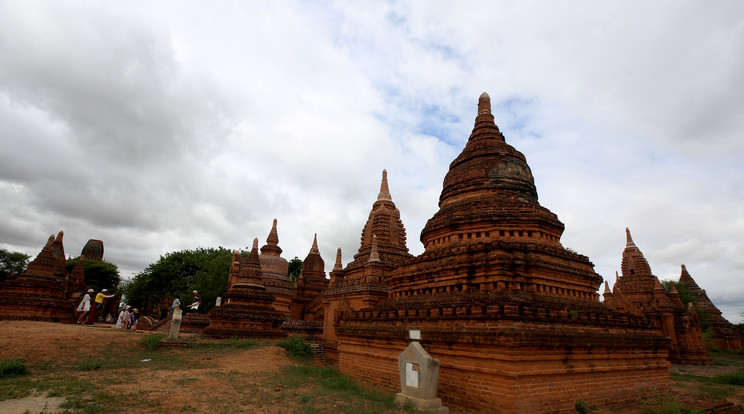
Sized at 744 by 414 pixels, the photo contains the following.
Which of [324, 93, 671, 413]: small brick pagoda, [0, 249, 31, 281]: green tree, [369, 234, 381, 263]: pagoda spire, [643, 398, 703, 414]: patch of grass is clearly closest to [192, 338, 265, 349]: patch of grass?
[324, 93, 671, 413]: small brick pagoda

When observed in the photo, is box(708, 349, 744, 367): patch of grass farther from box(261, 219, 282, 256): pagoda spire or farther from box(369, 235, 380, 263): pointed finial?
box(261, 219, 282, 256): pagoda spire

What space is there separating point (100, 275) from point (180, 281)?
26.2 meters

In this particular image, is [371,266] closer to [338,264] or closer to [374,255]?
[374,255]

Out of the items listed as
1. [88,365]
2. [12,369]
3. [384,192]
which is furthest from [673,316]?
[12,369]

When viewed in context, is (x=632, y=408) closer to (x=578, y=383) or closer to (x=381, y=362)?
(x=578, y=383)

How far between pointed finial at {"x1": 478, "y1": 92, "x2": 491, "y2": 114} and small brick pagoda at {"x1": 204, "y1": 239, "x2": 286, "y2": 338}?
59.1 ft

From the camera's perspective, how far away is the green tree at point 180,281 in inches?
1779

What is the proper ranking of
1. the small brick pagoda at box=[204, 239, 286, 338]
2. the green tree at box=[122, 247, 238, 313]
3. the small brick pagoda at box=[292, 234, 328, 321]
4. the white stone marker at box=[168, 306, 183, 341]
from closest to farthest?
the white stone marker at box=[168, 306, 183, 341], the small brick pagoda at box=[204, 239, 286, 338], the small brick pagoda at box=[292, 234, 328, 321], the green tree at box=[122, 247, 238, 313]

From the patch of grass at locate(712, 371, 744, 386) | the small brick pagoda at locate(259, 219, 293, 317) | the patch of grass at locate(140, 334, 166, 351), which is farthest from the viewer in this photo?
the small brick pagoda at locate(259, 219, 293, 317)

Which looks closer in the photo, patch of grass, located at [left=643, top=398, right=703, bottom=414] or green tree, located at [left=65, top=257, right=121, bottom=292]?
patch of grass, located at [left=643, top=398, right=703, bottom=414]

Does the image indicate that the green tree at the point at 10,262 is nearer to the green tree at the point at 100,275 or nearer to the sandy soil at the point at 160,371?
the green tree at the point at 100,275

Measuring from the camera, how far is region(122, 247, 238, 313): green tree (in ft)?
148

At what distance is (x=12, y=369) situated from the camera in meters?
11.9

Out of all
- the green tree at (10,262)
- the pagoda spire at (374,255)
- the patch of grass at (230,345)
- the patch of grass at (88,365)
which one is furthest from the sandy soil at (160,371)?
the green tree at (10,262)
